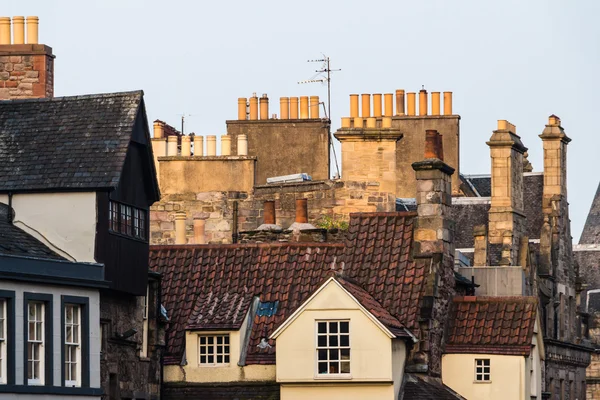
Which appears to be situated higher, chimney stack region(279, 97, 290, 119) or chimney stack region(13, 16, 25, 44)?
chimney stack region(13, 16, 25, 44)

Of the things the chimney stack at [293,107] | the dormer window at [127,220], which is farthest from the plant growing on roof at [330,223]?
the dormer window at [127,220]

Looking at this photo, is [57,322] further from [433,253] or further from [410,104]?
[410,104]

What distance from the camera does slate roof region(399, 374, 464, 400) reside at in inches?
2329

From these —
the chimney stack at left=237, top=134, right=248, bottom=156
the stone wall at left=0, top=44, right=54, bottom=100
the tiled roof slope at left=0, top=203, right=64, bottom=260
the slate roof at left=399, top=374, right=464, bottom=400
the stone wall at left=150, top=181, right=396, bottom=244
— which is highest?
the stone wall at left=0, top=44, right=54, bottom=100

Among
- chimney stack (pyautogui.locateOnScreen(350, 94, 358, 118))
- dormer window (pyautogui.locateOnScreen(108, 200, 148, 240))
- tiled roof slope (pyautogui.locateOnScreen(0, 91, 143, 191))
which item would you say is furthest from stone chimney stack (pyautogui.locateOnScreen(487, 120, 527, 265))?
tiled roof slope (pyautogui.locateOnScreen(0, 91, 143, 191))

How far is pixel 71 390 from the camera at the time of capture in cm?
5194

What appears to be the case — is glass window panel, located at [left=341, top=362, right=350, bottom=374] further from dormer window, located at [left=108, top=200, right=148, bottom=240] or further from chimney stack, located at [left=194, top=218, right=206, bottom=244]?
chimney stack, located at [left=194, top=218, right=206, bottom=244]

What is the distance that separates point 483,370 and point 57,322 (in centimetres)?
1538

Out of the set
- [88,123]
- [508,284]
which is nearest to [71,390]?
[88,123]

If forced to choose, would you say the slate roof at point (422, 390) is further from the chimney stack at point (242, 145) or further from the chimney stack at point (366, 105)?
the chimney stack at point (366, 105)

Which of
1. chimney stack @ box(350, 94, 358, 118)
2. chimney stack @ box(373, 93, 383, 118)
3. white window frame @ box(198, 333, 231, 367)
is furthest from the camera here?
chimney stack @ box(373, 93, 383, 118)

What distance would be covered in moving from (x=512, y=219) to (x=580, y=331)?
20.5 feet

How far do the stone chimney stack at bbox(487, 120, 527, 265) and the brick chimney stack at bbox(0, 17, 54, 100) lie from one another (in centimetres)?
1927

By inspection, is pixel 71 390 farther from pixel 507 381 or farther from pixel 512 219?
pixel 512 219
